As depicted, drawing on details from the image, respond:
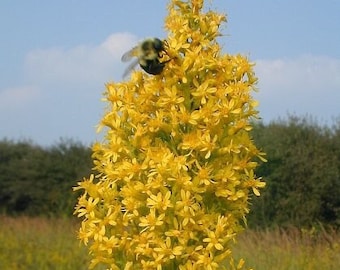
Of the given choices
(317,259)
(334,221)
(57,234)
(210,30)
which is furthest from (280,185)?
(210,30)

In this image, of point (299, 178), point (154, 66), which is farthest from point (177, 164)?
point (299, 178)

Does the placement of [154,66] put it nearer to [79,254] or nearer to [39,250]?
[79,254]

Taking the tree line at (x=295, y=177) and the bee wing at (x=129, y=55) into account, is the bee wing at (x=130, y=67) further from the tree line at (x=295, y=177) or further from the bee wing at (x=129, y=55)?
the tree line at (x=295, y=177)

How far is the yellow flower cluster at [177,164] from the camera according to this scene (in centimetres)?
323

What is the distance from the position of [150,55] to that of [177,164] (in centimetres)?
52

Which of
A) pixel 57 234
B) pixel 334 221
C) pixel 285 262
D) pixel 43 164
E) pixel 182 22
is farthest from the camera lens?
pixel 43 164

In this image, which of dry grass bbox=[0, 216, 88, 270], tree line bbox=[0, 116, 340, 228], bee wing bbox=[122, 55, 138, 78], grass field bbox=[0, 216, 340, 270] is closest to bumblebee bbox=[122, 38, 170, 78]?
bee wing bbox=[122, 55, 138, 78]

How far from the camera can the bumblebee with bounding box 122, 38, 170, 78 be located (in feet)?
11.1

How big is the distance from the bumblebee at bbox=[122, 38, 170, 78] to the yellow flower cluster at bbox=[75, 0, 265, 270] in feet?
0.14

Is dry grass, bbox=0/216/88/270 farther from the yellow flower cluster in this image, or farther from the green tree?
the green tree

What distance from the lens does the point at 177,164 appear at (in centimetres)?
319

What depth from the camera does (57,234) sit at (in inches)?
559

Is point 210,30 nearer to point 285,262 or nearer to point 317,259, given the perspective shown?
point 285,262

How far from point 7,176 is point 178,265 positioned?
78.5ft
